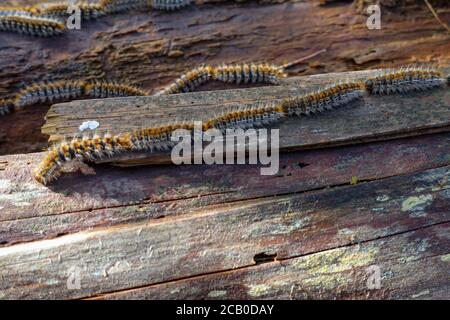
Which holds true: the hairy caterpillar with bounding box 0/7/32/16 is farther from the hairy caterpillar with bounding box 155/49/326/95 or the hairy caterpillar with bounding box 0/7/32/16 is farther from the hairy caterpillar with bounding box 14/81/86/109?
the hairy caterpillar with bounding box 155/49/326/95

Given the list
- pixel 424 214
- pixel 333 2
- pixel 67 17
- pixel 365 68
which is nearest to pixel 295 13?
pixel 333 2

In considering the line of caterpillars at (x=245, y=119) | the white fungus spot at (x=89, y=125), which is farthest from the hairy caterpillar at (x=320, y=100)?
the white fungus spot at (x=89, y=125)

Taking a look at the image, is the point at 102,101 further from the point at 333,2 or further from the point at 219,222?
the point at 333,2

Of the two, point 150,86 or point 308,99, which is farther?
point 150,86

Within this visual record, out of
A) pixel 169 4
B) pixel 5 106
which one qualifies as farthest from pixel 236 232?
pixel 169 4

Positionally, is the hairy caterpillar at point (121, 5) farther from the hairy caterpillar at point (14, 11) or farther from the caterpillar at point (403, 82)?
the caterpillar at point (403, 82)

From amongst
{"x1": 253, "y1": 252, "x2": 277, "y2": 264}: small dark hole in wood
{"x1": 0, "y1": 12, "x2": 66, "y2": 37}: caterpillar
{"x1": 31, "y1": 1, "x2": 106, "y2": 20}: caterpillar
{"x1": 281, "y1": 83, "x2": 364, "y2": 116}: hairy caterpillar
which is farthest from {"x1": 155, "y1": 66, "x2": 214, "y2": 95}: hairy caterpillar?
{"x1": 253, "y1": 252, "x2": 277, "y2": 264}: small dark hole in wood

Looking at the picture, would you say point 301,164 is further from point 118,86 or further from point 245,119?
point 118,86
